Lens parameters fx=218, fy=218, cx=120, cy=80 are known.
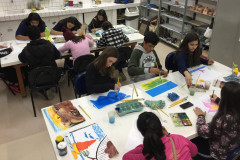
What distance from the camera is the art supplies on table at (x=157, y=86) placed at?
7.68 ft

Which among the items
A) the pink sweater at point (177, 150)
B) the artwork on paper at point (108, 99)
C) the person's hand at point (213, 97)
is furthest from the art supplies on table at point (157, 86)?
the pink sweater at point (177, 150)

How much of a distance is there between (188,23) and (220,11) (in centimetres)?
119

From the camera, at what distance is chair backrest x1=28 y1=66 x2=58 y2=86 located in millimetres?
2773

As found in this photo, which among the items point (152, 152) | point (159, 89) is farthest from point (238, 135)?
point (159, 89)

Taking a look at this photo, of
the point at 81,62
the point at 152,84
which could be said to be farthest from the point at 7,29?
the point at 152,84

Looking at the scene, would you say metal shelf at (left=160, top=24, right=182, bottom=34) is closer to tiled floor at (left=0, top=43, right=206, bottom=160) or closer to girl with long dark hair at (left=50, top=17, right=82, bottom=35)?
girl with long dark hair at (left=50, top=17, right=82, bottom=35)

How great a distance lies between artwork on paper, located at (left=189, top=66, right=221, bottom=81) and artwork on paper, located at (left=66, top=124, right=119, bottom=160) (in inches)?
57.6

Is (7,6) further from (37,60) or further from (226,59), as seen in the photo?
(226,59)

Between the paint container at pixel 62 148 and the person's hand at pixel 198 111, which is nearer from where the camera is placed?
the paint container at pixel 62 148

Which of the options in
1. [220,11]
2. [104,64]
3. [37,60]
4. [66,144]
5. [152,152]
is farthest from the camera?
[220,11]

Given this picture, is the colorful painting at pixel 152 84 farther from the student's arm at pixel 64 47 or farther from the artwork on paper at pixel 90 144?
the student's arm at pixel 64 47

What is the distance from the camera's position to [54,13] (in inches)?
200

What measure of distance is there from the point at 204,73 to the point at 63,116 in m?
1.83

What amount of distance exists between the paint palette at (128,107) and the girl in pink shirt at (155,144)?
58 cm
